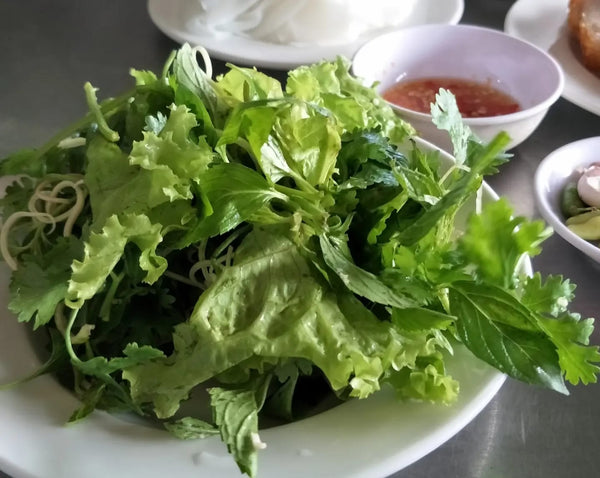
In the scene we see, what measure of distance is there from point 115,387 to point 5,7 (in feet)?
4.39

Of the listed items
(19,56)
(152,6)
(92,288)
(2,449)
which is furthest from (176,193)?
(19,56)

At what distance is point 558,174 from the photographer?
3.08 ft

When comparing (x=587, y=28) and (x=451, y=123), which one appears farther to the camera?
(x=587, y=28)

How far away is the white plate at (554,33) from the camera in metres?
1.17

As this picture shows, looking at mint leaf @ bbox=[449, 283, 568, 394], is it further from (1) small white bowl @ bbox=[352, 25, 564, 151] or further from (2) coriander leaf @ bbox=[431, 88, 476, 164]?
(1) small white bowl @ bbox=[352, 25, 564, 151]

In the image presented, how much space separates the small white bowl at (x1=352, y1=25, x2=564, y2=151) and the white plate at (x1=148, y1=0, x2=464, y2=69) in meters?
0.10

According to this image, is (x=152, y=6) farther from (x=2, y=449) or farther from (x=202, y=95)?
(x=2, y=449)

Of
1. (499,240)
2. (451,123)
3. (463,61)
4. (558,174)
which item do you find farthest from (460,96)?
(499,240)

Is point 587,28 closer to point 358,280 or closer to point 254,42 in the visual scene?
point 254,42

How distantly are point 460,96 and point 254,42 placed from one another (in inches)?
15.0

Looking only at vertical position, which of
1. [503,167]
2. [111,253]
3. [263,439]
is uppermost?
[111,253]

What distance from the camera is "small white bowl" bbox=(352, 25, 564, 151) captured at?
1.09m

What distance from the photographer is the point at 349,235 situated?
0.60m

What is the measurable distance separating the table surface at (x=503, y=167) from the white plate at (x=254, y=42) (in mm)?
67
